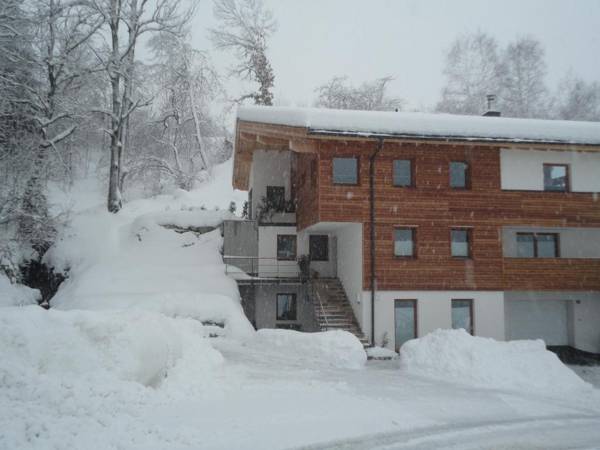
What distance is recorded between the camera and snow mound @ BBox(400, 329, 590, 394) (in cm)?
1398

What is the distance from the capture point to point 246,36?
44.5 metres

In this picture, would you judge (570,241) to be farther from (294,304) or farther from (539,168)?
(294,304)

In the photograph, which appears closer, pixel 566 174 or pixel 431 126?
pixel 431 126

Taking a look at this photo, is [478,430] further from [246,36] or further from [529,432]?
[246,36]

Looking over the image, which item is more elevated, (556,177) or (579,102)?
(579,102)

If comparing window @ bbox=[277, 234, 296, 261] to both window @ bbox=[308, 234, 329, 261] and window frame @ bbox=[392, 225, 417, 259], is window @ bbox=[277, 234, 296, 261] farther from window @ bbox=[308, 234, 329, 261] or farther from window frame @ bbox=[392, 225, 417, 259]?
window frame @ bbox=[392, 225, 417, 259]

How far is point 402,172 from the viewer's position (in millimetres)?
20344

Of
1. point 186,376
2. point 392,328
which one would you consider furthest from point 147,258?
point 186,376

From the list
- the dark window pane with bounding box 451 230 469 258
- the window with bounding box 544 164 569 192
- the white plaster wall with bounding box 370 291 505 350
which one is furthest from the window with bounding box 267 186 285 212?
the window with bounding box 544 164 569 192

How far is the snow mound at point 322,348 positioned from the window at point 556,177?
11.3 meters

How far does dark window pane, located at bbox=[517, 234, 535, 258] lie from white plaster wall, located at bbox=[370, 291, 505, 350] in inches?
97.8

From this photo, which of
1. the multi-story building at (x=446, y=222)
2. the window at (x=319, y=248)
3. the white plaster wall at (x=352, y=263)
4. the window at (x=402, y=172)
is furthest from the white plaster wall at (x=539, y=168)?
the window at (x=319, y=248)

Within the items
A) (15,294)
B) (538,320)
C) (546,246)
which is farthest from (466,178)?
(15,294)

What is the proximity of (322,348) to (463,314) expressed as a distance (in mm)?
6987
